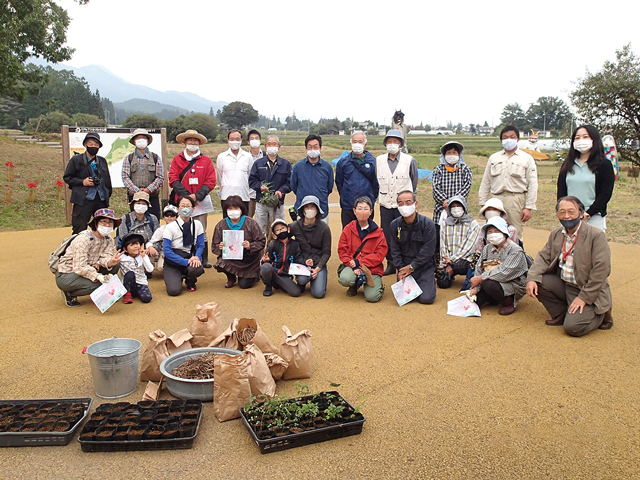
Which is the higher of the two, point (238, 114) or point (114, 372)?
point (238, 114)

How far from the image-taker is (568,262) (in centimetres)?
524

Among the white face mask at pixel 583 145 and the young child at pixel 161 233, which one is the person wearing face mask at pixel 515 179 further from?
the young child at pixel 161 233

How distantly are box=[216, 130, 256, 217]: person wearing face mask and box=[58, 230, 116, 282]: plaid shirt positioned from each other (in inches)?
95.2

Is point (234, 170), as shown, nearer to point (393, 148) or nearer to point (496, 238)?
point (393, 148)

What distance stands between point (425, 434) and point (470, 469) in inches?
16.8

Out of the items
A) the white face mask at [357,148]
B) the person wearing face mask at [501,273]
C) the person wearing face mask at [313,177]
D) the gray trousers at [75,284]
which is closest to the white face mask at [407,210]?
the person wearing face mask at [501,273]

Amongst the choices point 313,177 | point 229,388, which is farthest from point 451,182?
point 229,388

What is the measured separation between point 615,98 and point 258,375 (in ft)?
57.9

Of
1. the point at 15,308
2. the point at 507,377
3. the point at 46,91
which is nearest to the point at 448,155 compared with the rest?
the point at 507,377

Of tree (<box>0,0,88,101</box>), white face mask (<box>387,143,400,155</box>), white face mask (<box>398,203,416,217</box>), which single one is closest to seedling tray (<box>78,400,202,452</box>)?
white face mask (<box>398,203,416,217</box>)

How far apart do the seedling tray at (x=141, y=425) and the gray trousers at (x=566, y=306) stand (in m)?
3.75

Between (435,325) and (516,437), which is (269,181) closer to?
(435,325)

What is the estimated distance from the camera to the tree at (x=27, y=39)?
45.3 feet

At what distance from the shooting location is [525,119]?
9231cm
